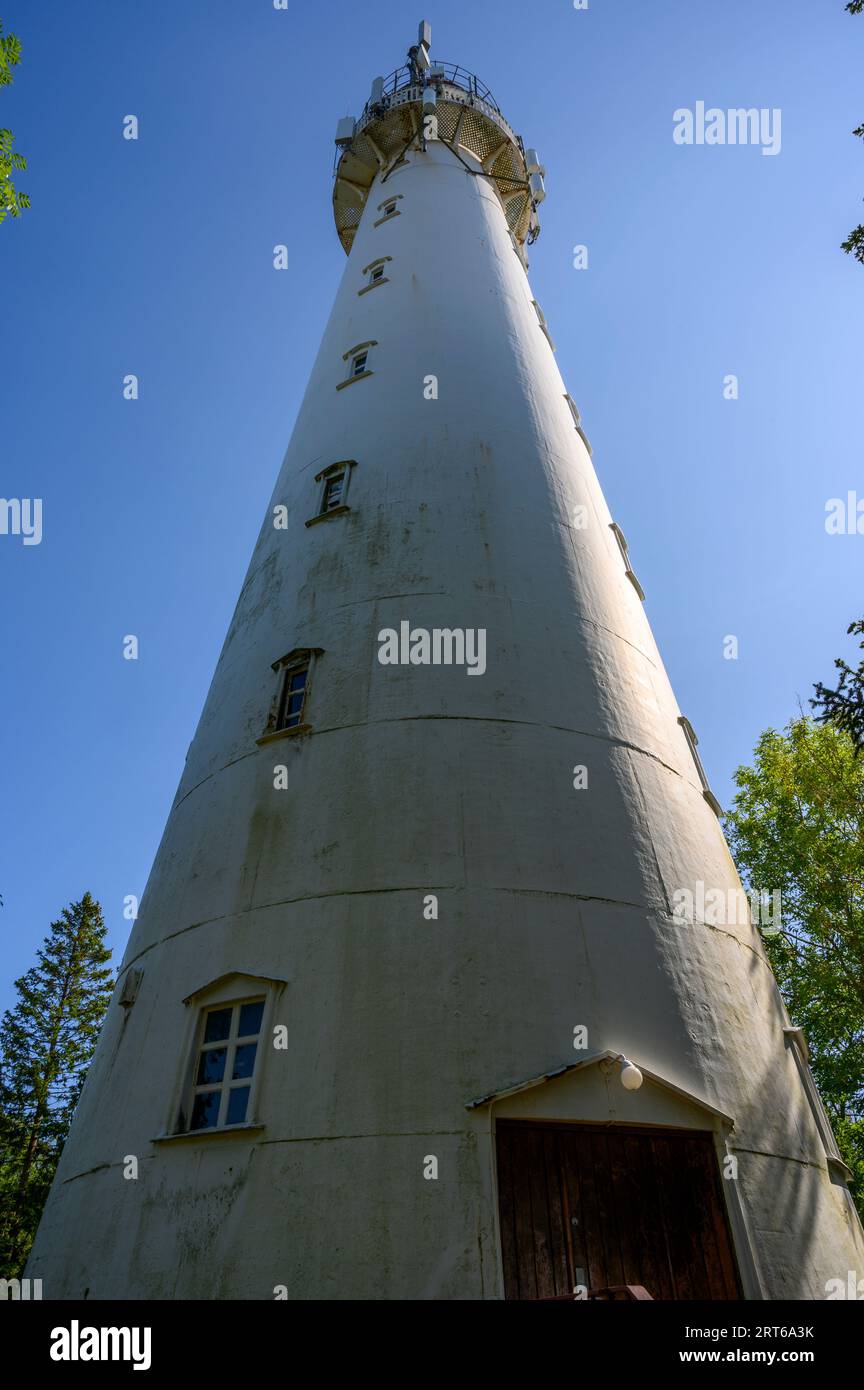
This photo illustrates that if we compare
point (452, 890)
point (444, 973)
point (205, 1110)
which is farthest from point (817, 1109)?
point (205, 1110)

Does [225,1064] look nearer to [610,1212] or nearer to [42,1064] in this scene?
[610,1212]

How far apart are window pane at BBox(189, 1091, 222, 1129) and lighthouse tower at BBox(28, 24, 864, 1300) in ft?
0.13

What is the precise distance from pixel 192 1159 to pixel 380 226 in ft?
76.3

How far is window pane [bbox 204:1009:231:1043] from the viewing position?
32.0ft

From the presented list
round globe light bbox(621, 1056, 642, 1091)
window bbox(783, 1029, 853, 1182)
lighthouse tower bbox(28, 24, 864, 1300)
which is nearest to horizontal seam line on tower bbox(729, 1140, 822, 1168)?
lighthouse tower bbox(28, 24, 864, 1300)

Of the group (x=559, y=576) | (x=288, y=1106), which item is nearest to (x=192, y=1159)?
(x=288, y=1106)

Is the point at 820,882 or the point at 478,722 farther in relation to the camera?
the point at 820,882

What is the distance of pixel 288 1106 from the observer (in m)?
8.62

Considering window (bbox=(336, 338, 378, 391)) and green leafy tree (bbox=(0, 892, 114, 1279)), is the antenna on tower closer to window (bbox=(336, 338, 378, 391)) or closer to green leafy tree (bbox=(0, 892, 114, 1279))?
window (bbox=(336, 338, 378, 391))

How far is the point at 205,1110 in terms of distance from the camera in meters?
9.28

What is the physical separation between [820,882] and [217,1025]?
18626mm

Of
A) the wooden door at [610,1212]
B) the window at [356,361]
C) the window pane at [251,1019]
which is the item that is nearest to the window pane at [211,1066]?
the window pane at [251,1019]
